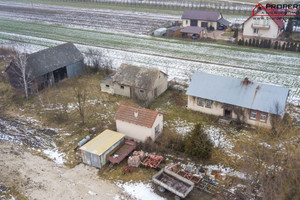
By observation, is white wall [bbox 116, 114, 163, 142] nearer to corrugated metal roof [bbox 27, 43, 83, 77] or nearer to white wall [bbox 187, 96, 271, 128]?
white wall [bbox 187, 96, 271, 128]

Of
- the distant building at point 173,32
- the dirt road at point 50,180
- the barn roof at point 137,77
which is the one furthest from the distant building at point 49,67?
the distant building at point 173,32

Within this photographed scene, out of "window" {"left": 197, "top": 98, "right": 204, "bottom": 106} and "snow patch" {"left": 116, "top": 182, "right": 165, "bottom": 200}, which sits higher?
"window" {"left": 197, "top": 98, "right": 204, "bottom": 106}

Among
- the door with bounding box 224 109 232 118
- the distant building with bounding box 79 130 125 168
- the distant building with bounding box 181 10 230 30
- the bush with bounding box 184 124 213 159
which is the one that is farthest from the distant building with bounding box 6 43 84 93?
the distant building with bounding box 181 10 230 30

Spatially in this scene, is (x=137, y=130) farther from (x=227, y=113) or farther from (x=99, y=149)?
(x=227, y=113)

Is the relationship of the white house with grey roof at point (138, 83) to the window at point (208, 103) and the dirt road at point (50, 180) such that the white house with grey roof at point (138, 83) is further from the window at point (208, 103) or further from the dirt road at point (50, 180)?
the dirt road at point (50, 180)

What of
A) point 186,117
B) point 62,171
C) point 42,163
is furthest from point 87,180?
point 186,117

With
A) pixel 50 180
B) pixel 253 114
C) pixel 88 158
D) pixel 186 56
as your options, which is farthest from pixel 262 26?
pixel 50 180
